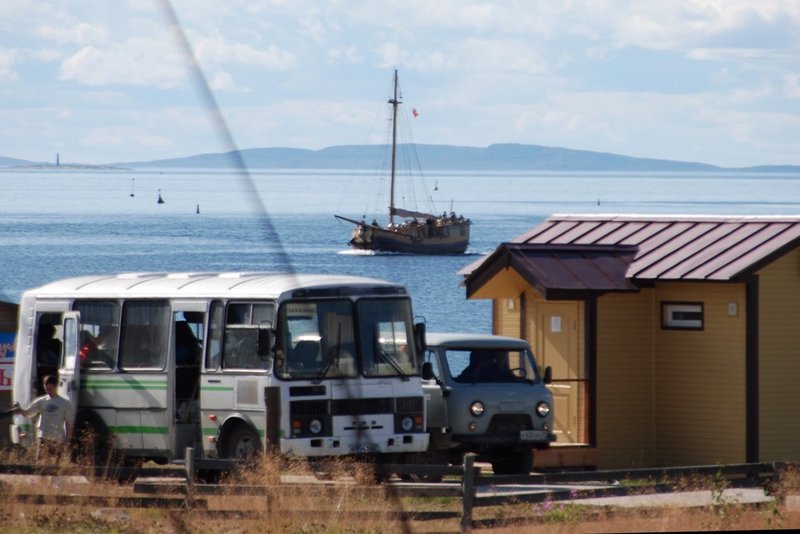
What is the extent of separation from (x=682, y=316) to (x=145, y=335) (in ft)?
24.0

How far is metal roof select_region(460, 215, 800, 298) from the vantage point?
20312mm

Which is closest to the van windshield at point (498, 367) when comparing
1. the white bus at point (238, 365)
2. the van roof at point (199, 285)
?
the white bus at point (238, 365)

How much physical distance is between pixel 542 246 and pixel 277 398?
5.77 metres

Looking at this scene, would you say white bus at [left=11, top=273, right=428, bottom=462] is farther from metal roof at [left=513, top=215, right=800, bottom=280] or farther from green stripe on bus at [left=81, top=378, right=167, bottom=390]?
metal roof at [left=513, top=215, right=800, bottom=280]

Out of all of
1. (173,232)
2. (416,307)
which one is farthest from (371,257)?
(416,307)

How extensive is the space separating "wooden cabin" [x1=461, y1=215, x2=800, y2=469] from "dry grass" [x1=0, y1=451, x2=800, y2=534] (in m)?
5.41

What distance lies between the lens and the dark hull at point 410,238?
129 meters

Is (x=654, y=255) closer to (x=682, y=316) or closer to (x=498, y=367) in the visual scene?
(x=682, y=316)

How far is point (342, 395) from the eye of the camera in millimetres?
16781

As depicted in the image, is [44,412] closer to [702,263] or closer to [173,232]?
[702,263]

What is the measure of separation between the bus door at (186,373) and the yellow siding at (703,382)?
6561 millimetres

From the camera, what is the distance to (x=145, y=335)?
18219 millimetres

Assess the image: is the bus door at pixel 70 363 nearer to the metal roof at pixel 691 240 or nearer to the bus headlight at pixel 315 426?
the bus headlight at pixel 315 426

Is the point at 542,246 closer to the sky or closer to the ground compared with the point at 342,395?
closer to the sky
